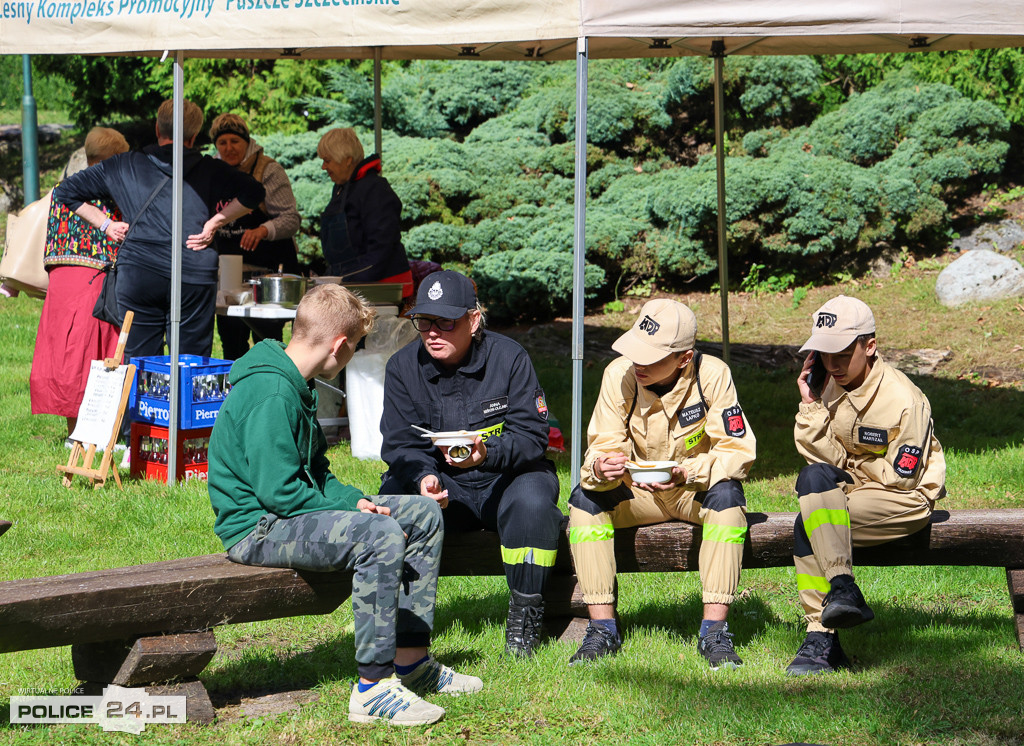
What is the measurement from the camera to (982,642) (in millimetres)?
4258

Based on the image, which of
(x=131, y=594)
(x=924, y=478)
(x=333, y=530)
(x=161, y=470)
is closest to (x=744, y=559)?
(x=924, y=478)

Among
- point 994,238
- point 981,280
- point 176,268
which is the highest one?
point 994,238

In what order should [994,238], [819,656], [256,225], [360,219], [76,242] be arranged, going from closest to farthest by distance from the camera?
[819,656] < [76,242] < [360,219] < [256,225] < [994,238]

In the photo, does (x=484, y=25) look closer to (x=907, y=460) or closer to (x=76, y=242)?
(x=907, y=460)

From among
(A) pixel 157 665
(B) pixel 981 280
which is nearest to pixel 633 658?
(A) pixel 157 665

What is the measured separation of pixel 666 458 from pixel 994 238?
877cm

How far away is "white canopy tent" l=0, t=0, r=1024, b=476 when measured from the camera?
5.18 metres

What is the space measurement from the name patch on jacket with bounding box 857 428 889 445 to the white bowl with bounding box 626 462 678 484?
786 millimetres

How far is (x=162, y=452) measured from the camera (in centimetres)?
664

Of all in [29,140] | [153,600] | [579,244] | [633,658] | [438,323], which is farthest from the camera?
[29,140]

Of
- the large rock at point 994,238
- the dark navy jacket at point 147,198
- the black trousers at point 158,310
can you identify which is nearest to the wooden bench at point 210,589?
the black trousers at point 158,310

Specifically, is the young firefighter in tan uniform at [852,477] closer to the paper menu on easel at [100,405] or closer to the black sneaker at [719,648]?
the black sneaker at [719,648]

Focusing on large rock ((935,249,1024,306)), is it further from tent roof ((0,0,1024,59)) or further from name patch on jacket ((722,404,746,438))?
name patch on jacket ((722,404,746,438))

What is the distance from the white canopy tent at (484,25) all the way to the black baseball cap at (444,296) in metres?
1.38
